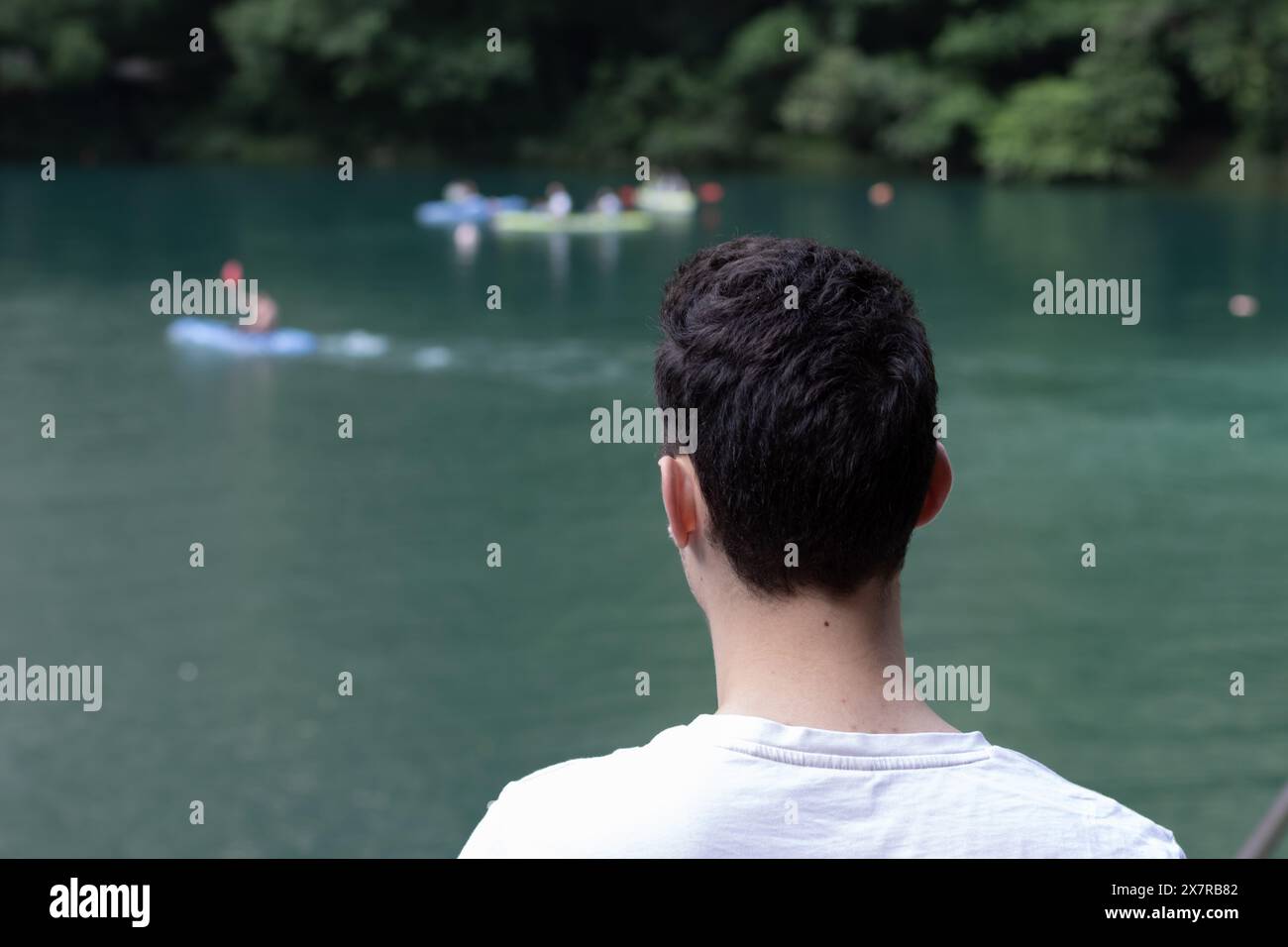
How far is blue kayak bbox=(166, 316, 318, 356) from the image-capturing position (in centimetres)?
1652

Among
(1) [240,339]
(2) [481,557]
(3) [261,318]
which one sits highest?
(3) [261,318]

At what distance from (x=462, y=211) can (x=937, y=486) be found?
86.7 feet

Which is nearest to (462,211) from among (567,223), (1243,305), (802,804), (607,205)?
(567,223)

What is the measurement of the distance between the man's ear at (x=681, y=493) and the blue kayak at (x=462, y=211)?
25727 mm

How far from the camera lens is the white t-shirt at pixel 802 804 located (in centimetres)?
108

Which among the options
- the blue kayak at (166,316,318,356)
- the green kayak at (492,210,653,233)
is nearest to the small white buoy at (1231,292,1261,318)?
the green kayak at (492,210,653,233)

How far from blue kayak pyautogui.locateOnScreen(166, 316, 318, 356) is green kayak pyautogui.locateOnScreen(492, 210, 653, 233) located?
8951 millimetres

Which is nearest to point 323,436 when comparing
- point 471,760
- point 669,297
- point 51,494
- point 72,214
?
point 51,494

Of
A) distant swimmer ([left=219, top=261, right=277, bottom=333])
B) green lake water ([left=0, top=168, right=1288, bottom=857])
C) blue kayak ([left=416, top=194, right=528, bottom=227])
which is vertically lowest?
green lake water ([left=0, top=168, right=1288, bottom=857])

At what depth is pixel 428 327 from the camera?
17844mm

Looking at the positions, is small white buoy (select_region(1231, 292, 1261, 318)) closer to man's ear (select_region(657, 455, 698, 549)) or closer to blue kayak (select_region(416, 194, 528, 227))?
blue kayak (select_region(416, 194, 528, 227))

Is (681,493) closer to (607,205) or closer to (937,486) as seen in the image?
(937,486)

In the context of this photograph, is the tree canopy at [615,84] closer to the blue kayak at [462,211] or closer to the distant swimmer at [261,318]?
the blue kayak at [462,211]

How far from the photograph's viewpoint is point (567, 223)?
85.8 ft
